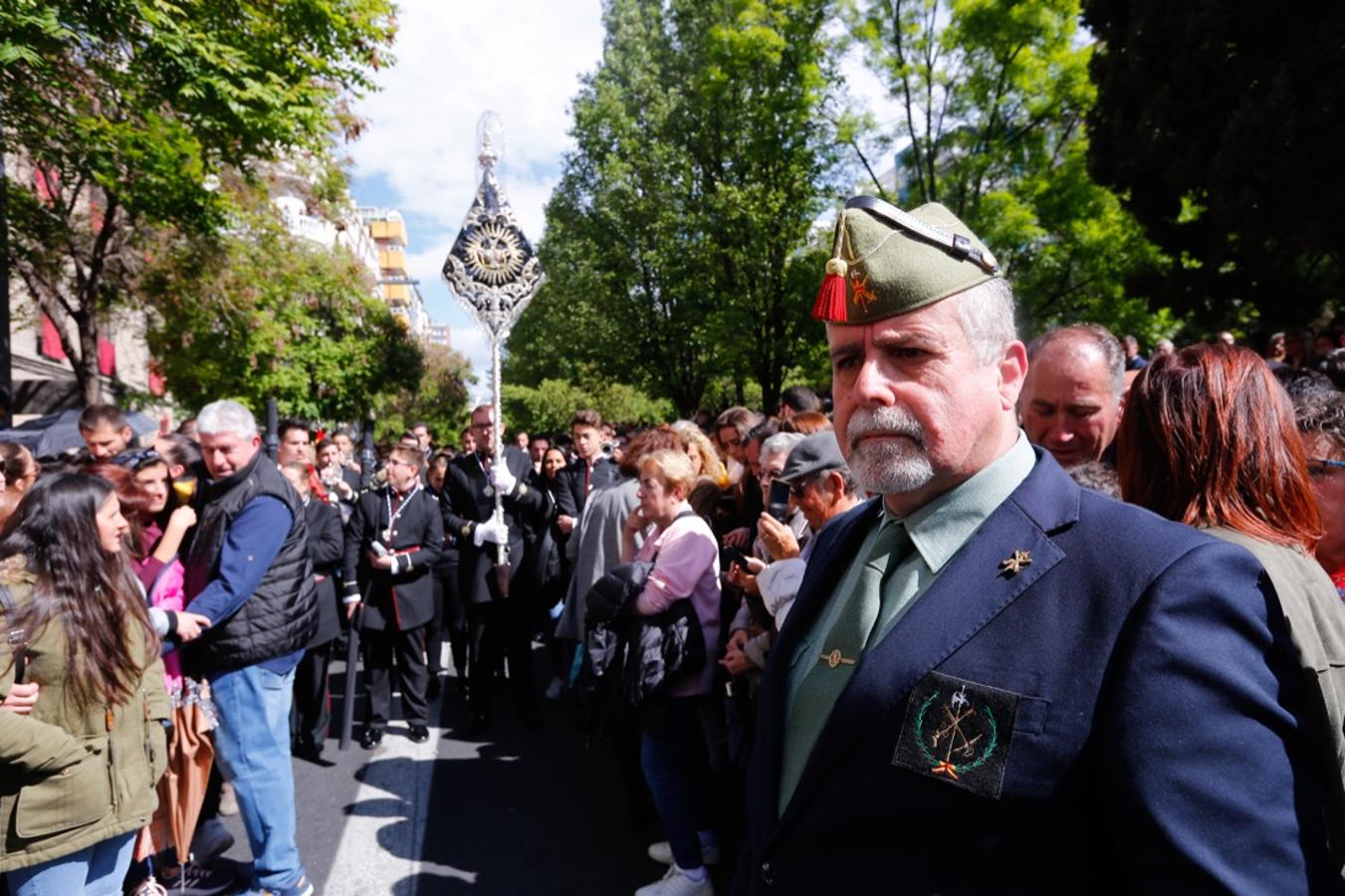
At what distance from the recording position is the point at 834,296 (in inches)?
59.9

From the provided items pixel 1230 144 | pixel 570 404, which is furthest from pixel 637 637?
pixel 570 404

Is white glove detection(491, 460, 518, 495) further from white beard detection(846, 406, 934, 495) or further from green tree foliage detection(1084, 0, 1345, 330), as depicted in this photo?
green tree foliage detection(1084, 0, 1345, 330)

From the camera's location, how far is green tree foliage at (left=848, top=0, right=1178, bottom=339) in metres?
14.0

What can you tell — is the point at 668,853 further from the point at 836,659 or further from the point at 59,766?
the point at 836,659

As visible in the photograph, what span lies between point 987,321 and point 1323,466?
1.33 m

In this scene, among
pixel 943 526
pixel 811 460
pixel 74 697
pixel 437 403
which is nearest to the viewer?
pixel 943 526

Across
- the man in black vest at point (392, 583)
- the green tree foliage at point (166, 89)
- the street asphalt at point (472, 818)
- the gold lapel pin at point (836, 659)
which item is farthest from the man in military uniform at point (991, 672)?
the green tree foliage at point (166, 89)

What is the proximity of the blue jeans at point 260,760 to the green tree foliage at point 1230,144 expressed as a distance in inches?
464

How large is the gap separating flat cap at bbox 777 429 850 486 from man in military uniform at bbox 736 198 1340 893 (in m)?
1.54

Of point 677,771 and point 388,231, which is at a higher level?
point 388,231

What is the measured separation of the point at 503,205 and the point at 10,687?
5.09m

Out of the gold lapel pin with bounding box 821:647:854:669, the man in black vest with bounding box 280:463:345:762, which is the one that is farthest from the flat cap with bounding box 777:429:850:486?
the man in black vest with bounding box 280:463:345:762

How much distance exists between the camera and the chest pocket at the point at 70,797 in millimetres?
2555

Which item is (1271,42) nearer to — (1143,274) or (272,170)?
(1143,274)
